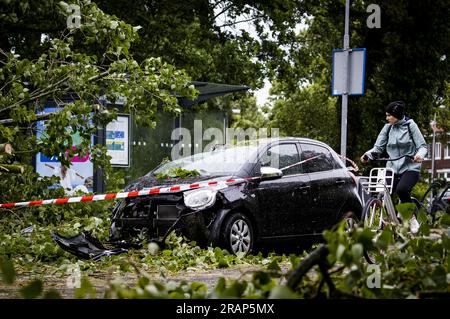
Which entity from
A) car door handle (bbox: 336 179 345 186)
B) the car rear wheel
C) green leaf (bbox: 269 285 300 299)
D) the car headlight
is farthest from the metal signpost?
green leaf (bbox: 269 285 300 299)

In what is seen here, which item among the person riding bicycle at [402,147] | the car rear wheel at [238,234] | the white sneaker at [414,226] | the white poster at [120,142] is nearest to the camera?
the white sneaker at [414,226]

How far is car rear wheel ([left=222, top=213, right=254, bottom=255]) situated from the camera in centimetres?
915

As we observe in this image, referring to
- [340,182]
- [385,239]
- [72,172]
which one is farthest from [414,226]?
[72,172]

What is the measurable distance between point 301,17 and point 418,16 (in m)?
3.55

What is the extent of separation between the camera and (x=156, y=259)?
8.28 metres

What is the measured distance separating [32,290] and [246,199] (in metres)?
7.60

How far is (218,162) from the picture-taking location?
1025cm

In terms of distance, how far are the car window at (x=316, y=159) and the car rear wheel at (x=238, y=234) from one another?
151 centimetres

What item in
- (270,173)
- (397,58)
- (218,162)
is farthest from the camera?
(397,58)

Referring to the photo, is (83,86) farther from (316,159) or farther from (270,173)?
(316,159)

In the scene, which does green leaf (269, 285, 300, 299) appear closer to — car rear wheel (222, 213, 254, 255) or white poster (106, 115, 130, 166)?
car rear wheel (222, 213, 254, 255)

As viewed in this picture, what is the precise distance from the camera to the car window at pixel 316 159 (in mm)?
10680

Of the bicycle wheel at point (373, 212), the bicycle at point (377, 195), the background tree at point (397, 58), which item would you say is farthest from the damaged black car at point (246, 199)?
the background tree at point (397, 58)

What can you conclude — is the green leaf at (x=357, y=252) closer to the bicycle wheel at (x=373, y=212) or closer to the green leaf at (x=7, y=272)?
the green leaf at (x=7, y=272)
